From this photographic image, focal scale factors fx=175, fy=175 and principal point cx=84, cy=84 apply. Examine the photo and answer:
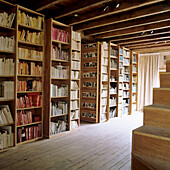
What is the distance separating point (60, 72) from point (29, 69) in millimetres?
846

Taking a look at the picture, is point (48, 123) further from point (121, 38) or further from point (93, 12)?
point (121, 38)

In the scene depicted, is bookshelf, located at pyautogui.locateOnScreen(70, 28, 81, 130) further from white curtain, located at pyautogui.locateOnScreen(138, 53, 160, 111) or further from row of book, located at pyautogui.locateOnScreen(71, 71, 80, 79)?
white curtain, located at pyautogui.locateOnScreen(138, 53, 160, 111)

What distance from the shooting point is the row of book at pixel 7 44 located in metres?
3.34

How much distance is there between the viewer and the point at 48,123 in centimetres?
416

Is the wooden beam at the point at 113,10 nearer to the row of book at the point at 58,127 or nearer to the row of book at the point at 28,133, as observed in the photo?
the row of book at the point at 58,127

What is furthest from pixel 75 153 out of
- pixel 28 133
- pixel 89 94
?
pixel 89 94

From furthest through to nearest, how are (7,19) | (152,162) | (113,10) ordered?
(113,10)
(7,19)
(152,162)

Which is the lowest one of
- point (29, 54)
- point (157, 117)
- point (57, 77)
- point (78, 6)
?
point (157, 117)

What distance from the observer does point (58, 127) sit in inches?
175

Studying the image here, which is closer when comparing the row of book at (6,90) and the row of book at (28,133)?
the row of book at (6,90)

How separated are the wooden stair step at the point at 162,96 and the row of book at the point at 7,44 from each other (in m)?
2.79

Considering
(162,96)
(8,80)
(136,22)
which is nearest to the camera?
(162,96)

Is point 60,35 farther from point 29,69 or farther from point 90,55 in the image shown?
point 90,55

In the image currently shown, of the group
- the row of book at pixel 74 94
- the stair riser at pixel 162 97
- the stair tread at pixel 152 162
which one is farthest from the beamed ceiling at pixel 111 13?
the stair tread at pixel 152 162
